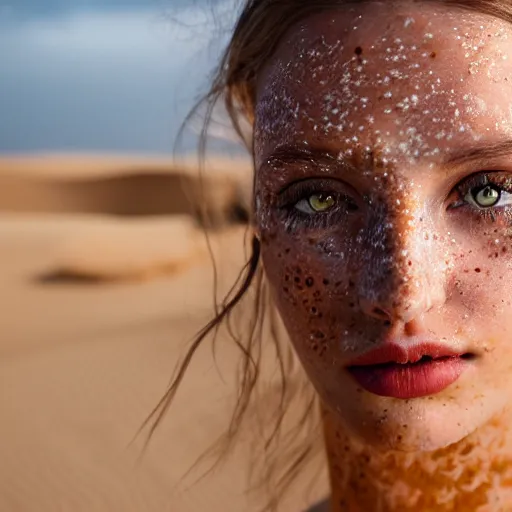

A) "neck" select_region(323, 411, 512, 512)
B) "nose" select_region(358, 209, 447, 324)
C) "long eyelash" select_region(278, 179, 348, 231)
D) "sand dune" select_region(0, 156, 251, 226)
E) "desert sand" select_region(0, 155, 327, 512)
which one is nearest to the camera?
"nose" select_region(358, 209, 447, 324)

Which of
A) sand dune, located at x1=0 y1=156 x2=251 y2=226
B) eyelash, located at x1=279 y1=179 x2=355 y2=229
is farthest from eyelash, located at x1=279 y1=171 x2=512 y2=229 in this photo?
sand dune, located at x1=0 y1=156 x2=251 y2=226

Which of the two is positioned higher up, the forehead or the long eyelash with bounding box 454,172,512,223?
the forehead

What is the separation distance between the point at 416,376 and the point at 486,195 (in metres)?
0.26

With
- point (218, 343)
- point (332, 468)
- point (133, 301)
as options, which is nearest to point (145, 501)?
point (218, 343)

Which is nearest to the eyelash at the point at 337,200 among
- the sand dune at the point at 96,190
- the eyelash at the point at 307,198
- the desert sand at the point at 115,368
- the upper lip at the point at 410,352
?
the eyelash at the point at 307,198

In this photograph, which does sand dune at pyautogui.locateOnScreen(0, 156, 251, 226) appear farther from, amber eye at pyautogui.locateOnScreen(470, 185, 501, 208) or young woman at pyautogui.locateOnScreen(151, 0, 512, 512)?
amber eye at pyautogui.locateOnScreen(470, 185, 501, 208)

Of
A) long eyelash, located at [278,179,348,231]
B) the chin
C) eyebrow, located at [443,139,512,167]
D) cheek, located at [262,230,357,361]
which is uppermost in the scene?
eyebrow, located at [443,139,512,167]

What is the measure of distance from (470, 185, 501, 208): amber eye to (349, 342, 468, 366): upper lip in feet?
0.64

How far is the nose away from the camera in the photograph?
3.18ft

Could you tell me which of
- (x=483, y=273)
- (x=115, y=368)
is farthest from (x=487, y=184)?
(x=115, y=368)

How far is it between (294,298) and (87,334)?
108 inches

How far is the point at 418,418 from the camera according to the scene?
1.06 m

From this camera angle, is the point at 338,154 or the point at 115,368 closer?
the point at 338,154

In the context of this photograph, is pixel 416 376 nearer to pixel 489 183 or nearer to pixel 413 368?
pixel 413 368
